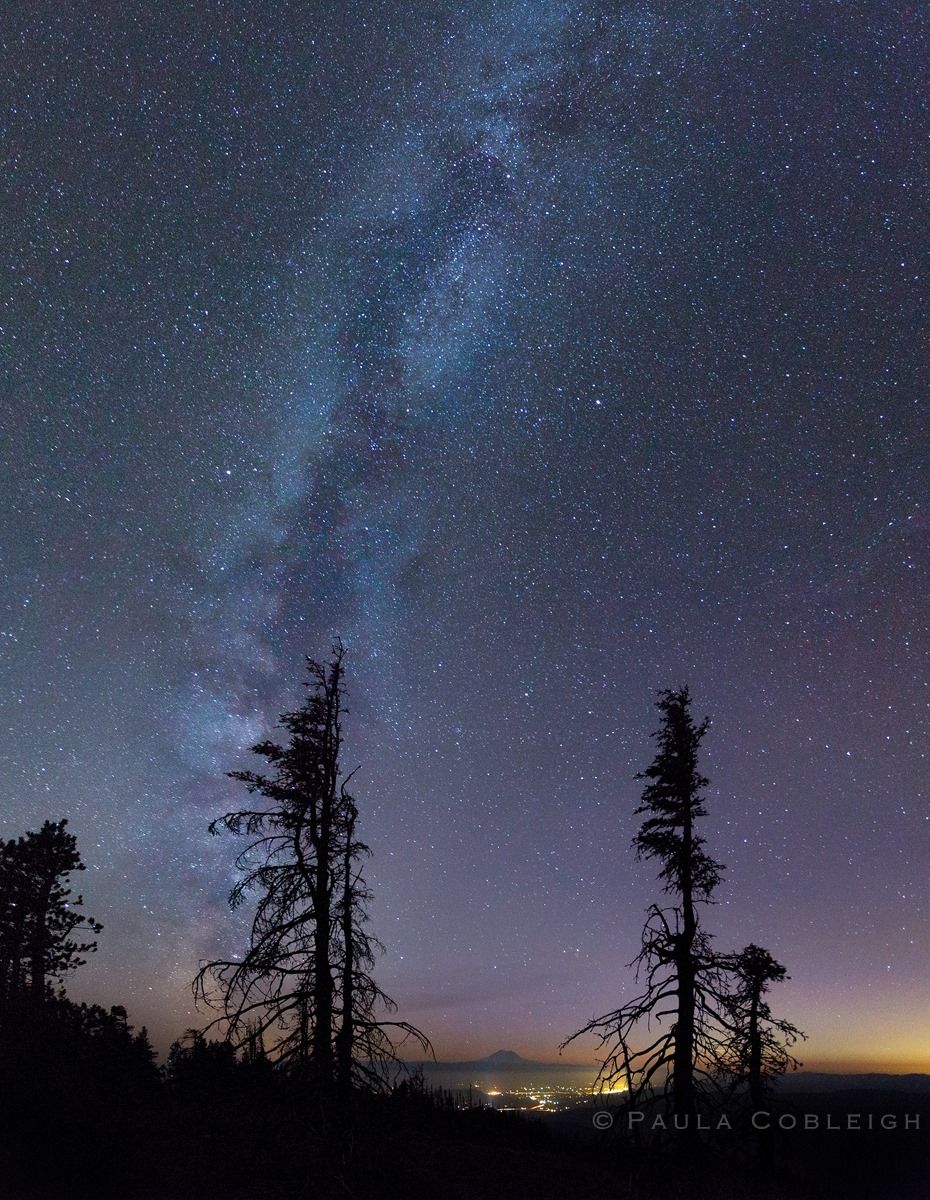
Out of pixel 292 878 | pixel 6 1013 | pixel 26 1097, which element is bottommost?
pixel 26 1097

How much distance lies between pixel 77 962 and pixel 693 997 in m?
27.7

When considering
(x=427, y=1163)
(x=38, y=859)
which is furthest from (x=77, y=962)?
(x=427, y=1163)

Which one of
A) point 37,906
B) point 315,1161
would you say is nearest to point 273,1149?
point 315,1161

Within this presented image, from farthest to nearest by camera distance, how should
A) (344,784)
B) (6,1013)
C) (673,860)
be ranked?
(6,1013), (673,860), (344,784)

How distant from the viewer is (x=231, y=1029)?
14797 mm

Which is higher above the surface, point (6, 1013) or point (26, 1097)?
point (6, 1013)

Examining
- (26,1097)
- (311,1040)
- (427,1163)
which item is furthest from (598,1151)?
(26,1097)

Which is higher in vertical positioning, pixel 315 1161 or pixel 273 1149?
pixel 315 1161

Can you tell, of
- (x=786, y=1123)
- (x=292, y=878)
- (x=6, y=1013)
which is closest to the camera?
(x=292, y=878)

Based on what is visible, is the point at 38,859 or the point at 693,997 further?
the point at 38,859

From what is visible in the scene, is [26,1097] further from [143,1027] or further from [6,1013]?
[143,1027]

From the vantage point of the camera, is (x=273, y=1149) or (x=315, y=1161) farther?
(x=273, y=1149)

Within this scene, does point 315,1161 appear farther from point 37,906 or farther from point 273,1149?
point 37,906

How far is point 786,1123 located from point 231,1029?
24068mm
